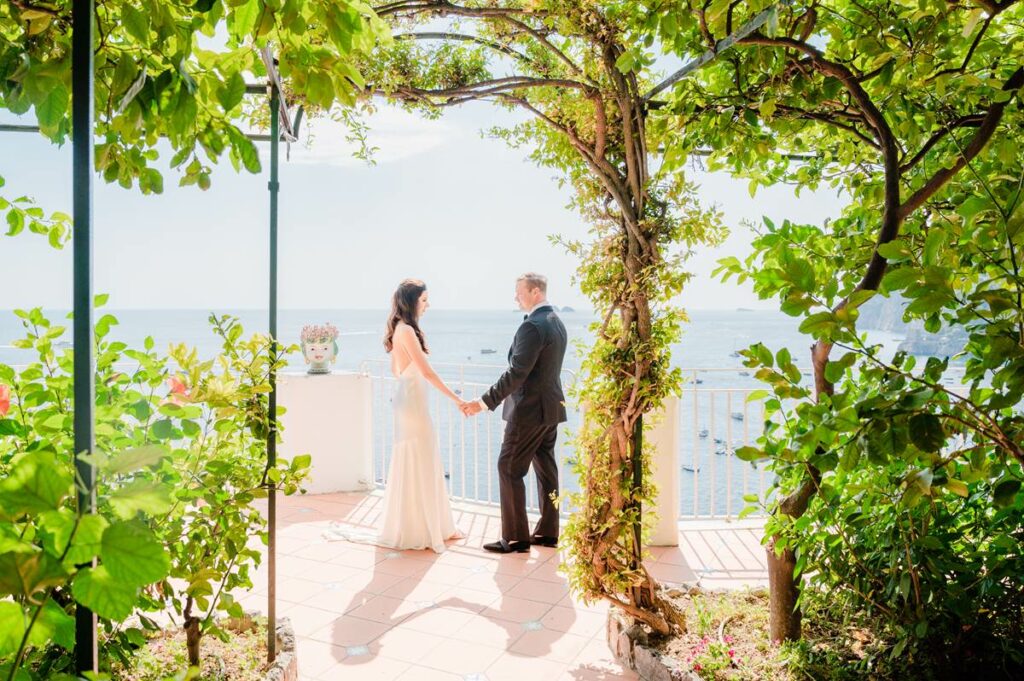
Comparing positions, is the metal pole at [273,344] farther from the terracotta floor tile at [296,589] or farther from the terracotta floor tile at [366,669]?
the terracotta floor tile at [296,589]

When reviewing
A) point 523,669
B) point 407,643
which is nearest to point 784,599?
point 523,669

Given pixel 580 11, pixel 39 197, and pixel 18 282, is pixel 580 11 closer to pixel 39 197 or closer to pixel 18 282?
pixel 39 197

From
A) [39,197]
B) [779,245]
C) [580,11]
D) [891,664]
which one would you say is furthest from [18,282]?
[891,664]

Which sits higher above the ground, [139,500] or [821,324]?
[821,324]

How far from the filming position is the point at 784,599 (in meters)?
2.22

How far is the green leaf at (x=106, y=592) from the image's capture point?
509 mm

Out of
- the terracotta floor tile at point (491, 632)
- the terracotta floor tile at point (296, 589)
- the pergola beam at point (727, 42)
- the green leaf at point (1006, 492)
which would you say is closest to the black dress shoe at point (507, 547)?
the terracotta floor tile at point (491, 632)

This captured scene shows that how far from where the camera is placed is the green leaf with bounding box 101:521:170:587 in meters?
0.51

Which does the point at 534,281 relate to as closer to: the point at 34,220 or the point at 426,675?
the point at 426,675

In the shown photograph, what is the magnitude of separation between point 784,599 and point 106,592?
84.6 inches

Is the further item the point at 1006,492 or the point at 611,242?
the point at 611,242

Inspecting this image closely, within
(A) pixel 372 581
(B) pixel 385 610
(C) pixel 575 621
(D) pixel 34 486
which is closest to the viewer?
(D) pixel 34 486

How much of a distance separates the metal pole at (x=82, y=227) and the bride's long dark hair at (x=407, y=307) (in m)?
3.52

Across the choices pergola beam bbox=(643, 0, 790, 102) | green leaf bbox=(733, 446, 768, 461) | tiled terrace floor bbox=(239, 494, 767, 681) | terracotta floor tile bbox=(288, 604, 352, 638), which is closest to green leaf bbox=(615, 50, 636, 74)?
pergola beam bbox=(643, 0, 790, 102)
